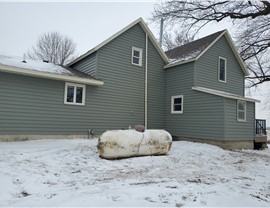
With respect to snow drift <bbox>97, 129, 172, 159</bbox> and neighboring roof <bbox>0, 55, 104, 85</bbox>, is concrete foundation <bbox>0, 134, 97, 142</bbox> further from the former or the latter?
snow drift <bbox>97, 129, 172, 159</bbox>

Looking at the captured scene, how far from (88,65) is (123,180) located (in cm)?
981

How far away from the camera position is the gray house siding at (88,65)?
45.1 ft

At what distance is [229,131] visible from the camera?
12.9 metres

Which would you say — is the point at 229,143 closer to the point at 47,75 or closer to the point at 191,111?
the point at 191,111

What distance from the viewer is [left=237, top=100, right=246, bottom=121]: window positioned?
535 inches

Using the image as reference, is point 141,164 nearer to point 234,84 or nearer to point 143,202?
point 143,202

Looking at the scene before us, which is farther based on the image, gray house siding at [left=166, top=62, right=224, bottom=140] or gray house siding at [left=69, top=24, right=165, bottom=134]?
gray house siding at [left=69, top=24, right=165, bottom=134]

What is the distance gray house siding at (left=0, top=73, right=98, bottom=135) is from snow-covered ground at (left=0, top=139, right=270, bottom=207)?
2.97 m

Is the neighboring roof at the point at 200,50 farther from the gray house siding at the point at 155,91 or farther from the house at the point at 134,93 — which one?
the gray house siding at the point at 155,91

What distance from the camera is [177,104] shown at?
15.5m

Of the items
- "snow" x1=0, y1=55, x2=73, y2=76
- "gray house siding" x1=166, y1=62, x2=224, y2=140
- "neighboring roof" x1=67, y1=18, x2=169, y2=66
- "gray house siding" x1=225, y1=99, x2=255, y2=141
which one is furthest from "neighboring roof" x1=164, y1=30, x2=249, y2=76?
"snow" x1=0, y1=55, x2=73, y2=76

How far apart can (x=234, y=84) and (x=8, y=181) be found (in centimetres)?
1546

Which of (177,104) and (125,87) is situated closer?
(125,87)

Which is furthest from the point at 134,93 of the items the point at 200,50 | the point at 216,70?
the point at 216,70
